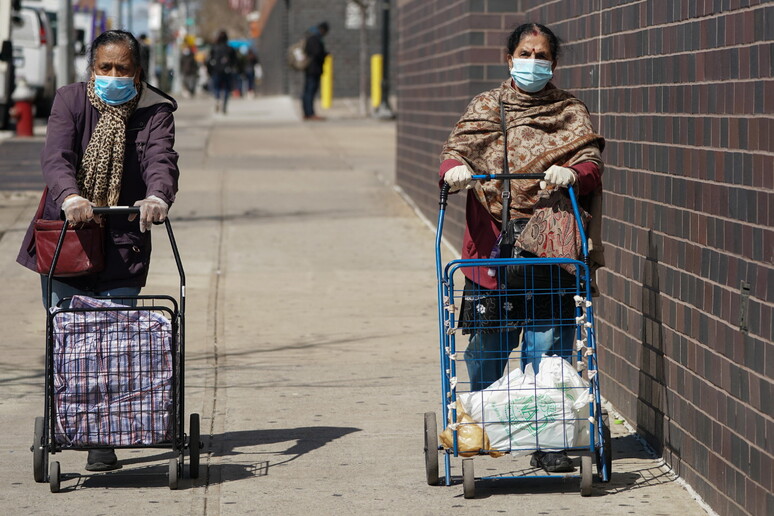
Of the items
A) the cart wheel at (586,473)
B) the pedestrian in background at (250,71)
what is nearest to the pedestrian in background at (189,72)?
the pedestrian in background at (250,71)

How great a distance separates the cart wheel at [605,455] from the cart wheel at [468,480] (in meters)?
0.48

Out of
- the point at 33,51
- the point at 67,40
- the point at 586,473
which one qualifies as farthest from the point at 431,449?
the point at 33,51

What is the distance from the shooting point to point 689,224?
516 cm

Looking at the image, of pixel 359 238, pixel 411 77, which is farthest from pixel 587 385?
pixel 411 77

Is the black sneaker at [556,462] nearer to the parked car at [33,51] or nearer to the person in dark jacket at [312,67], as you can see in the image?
the person in dark jacket at [312,67]

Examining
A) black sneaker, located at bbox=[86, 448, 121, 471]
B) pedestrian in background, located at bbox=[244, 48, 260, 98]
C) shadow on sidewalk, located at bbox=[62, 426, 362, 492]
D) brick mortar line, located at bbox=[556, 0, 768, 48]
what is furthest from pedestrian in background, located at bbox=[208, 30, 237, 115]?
black sneaker, located at bbox=[86, 448, 121, 471]

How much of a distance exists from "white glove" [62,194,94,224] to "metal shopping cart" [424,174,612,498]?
1.27 metres

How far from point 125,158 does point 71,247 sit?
1.39ft

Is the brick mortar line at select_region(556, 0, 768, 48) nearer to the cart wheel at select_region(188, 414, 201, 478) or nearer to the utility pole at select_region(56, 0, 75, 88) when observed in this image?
the cart wheel at select_region(188, 414, 201, 478)

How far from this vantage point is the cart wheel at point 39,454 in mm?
5168

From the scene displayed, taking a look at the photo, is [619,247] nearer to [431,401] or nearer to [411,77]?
[431,401]

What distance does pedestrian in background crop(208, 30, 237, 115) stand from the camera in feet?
103

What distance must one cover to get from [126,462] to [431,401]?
1.66 m

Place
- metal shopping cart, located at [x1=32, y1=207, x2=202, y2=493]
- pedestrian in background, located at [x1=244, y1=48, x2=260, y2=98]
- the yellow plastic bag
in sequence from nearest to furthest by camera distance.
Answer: the yellow plastic bag < metal shopping cart, located at [x1=32, y1=207, x2=202, y2=493] < pedestrian in background, located at [x1=244, y1=48, x2=260, y2=98]
